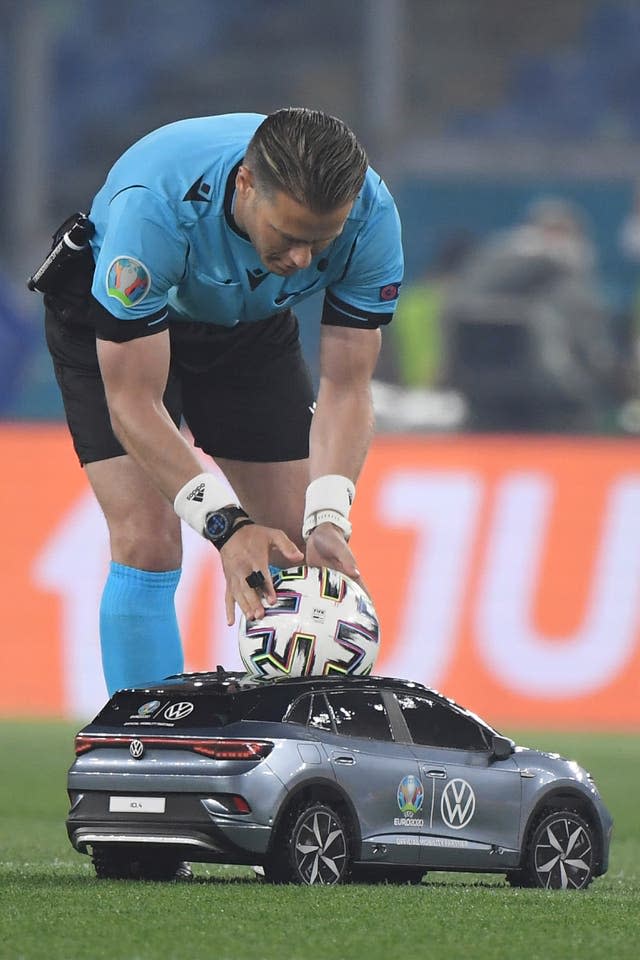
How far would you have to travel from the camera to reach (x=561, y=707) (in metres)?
15.2

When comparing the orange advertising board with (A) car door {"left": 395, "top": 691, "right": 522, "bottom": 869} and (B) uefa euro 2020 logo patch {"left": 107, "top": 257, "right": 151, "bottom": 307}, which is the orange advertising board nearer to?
(A) car door {"left": 395, "top": 691, "right": 522, "bottom": 869}

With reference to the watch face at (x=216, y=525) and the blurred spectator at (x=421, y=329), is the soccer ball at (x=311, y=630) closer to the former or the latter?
the watch face at (x=216, y=525)

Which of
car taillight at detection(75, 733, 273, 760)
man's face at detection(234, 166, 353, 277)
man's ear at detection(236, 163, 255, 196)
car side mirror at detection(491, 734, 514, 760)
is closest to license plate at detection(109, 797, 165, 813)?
car taillight at detection(75, 733, 273, 760)

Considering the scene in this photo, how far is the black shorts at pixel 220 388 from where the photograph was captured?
6914mm

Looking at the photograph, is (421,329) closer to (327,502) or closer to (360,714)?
(360,714)

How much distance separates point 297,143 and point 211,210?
0.63 metres

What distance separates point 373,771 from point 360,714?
23cm

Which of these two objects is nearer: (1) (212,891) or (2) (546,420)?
(1) (212,891)

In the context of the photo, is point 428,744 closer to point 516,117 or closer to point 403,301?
point 403,301

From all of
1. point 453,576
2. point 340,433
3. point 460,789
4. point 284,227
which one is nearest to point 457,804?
point 460,789

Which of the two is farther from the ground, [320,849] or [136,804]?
[136,804]

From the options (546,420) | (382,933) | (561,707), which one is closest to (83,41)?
(546,420)

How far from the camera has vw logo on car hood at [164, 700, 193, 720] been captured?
6676 millimetres

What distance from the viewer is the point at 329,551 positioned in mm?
6660
